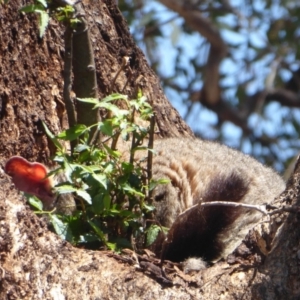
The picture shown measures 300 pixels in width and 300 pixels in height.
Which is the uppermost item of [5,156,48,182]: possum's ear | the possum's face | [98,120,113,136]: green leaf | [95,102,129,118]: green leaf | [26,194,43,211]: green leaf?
[95,102,129,118]: green leaf

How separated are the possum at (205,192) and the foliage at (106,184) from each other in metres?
0.22

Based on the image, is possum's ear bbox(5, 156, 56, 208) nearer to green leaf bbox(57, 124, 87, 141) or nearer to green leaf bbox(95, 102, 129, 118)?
green leaf bbox(57, 124, 87, 141)

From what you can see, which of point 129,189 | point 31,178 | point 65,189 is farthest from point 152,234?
point 31,178

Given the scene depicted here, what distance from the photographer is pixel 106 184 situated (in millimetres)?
3264

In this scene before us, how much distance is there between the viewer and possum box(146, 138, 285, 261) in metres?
3.46

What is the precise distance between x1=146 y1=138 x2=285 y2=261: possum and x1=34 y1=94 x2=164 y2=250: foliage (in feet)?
0.72

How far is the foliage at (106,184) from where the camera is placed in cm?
323

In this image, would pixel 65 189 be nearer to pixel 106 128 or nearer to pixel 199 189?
pixel 106 128

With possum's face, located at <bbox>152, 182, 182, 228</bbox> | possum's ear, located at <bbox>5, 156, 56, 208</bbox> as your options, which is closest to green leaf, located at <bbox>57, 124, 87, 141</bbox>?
possum's ear, located at <bbox>5, 156, 56, 208</bbox>

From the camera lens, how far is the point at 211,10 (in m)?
9.90

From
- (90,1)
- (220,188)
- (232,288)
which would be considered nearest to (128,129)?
(220,188)

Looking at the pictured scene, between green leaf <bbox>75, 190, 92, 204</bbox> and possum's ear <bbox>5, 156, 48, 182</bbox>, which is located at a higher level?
green leaf <bbox>75, 190, 92, 204</bbox>

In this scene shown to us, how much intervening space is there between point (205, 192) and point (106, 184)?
25.0 inches

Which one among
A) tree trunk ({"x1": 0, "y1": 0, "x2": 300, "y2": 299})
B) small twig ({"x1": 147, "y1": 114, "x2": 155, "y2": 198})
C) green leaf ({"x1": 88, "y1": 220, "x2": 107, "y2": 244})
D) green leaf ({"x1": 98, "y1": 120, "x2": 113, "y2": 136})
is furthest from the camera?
small twig ({"x1": 147, "y1": 114, "x2": 155, "y2": 198})
